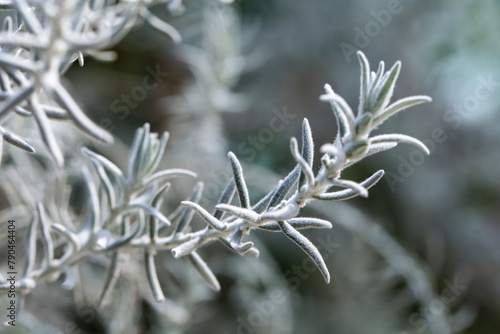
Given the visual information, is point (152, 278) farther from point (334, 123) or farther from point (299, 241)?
point (334, 123)

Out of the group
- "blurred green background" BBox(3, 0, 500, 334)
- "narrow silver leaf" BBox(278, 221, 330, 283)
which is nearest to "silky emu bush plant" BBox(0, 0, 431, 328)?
"narrow silver leaf" BBox(278, 221, 330, 283)

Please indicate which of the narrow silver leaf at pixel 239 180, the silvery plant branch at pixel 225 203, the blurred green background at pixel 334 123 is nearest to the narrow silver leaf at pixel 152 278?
the silvery plant branch at pixel 225 203

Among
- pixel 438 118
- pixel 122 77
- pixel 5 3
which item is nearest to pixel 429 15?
pixel 438 118

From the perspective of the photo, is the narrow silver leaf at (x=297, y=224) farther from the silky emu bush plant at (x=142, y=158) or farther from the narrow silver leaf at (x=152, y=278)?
the narrow silver leaf at (x=152, y=278)

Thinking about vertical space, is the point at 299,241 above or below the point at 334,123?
above

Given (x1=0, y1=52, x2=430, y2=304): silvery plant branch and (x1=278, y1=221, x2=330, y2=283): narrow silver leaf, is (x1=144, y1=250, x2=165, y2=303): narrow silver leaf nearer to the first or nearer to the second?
(x1=0, y1=52, x2=430, y2=304): silvery plant branch

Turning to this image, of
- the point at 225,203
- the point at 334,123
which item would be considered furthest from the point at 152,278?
the point at 334,123

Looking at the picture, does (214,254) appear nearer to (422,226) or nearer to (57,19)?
(422,226)
